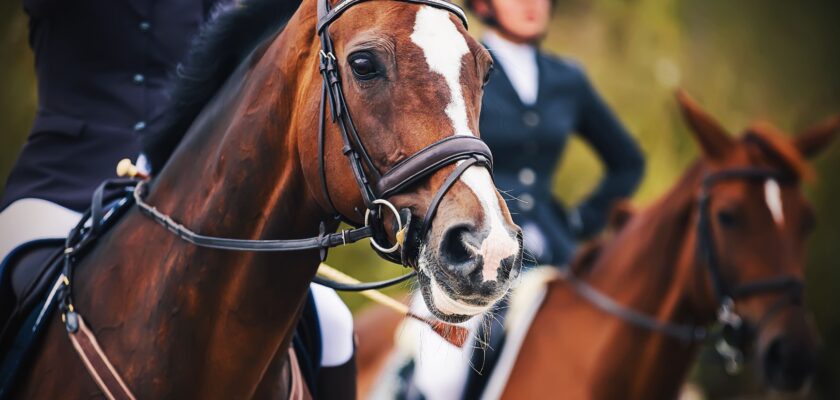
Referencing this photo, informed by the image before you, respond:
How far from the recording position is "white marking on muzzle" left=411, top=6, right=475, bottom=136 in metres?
2.27

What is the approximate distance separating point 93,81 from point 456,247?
1.69 m

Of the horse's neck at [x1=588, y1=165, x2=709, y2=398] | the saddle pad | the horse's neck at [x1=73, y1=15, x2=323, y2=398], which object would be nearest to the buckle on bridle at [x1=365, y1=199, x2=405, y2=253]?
the horse's neck at [x1=73, y1=15, x2=323, y2=398]

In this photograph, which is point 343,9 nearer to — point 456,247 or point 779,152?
point 456,247

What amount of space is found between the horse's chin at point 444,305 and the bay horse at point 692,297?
2.68 metres

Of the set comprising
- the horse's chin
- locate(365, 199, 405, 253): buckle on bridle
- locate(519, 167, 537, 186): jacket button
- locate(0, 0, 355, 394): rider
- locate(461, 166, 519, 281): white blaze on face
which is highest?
locate(461, 166, 519, 281): white blaze on face

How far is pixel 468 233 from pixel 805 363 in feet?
11.1

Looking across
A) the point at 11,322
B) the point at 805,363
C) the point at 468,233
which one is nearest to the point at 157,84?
the point at 11,322

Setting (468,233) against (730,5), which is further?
(730,5)

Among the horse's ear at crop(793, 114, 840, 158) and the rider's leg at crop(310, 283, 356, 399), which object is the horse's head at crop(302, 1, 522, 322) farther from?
the horse's ear at crop(793, 114, 840, 158)

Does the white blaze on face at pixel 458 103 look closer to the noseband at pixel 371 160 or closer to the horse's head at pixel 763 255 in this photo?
the noseband at pixel 371 160

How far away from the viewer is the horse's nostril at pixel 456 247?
212cm

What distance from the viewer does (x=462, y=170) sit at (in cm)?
218

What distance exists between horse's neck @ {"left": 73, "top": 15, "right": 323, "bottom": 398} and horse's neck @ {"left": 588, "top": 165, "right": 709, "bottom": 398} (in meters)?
2.70

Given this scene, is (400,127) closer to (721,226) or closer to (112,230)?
(112,230)
